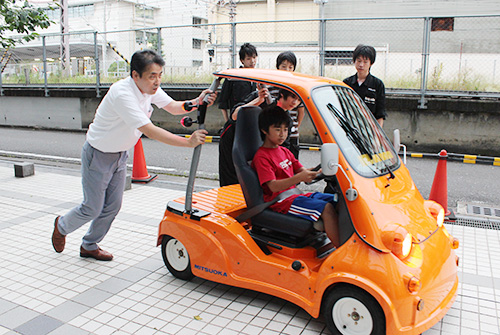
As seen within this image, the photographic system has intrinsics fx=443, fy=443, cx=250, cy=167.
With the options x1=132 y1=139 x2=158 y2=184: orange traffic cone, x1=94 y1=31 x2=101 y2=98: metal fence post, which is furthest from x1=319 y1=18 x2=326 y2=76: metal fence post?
x1=94 y1=31 x2=101 y2=98: metal fence post

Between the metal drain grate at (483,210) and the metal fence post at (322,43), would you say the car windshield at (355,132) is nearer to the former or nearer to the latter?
the metal drain grate at (483,210)

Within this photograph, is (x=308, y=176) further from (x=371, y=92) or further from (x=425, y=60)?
(x=425, y=60)

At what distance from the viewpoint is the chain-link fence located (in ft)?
33.4

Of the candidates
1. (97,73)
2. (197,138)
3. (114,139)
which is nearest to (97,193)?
(114,139)

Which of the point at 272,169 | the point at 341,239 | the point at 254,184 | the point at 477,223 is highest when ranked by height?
the point at 272,169

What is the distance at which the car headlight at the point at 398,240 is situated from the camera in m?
2.69

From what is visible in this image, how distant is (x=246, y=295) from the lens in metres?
3.55

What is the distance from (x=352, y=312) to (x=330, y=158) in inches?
38.6

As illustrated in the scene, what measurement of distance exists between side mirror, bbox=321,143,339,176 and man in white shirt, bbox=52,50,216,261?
951 mm

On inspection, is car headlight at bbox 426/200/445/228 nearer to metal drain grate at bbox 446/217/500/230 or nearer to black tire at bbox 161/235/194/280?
black tire at bbox 161/235/194/280

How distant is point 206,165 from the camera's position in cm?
880

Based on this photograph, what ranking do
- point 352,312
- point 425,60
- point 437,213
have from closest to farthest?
point 352,312
point 437,213
point 425,60

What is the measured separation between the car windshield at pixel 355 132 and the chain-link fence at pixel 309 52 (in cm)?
732

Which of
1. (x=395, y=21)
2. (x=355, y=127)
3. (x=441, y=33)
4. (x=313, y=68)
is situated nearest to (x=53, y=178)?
(x=355, y=127)
